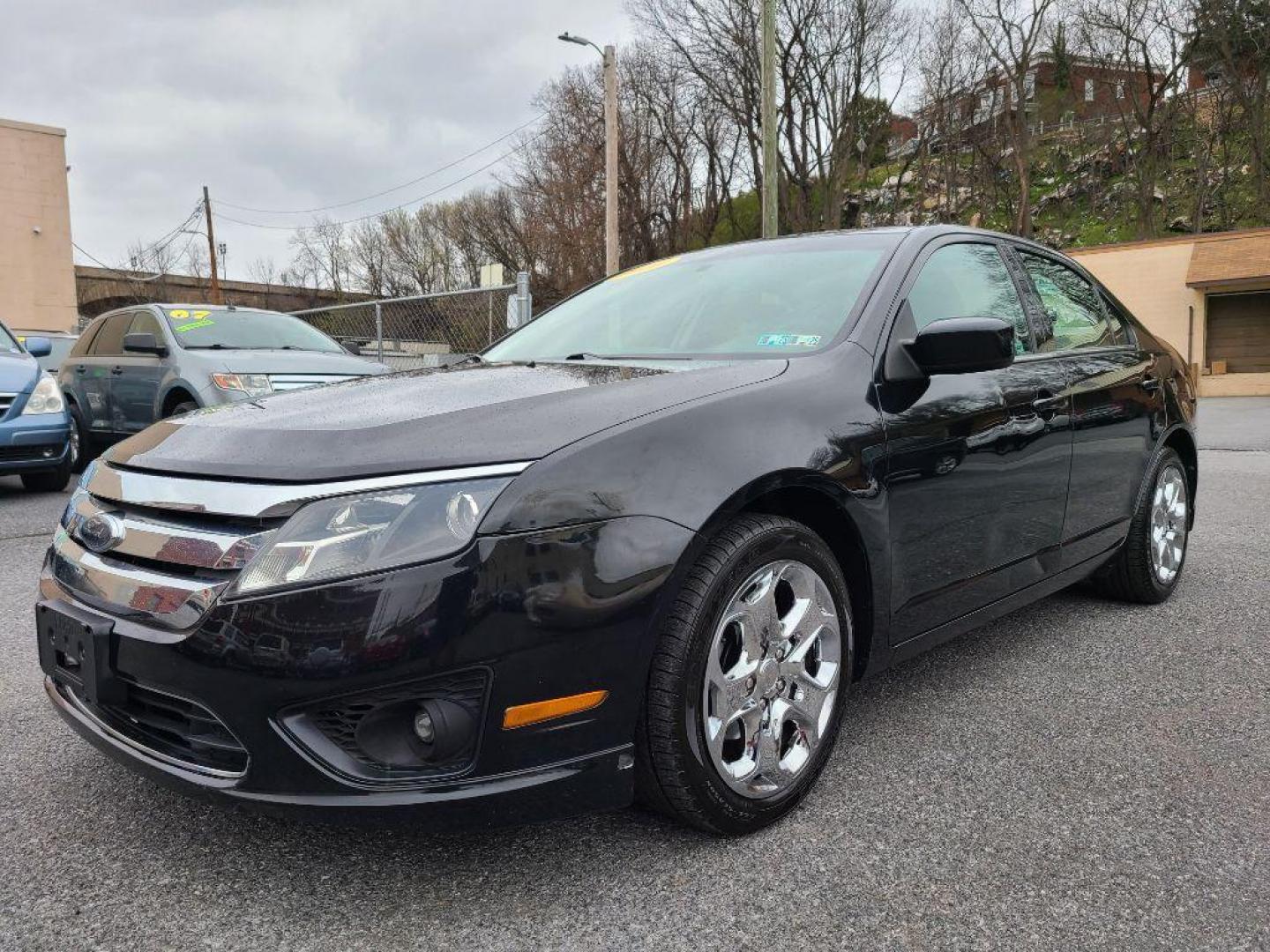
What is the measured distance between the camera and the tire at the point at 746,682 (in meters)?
1.92

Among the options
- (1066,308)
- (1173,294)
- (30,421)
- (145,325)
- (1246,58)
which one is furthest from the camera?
(1246,58)

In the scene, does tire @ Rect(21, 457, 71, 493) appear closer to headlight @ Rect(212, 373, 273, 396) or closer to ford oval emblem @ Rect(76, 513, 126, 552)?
headlight @ Rect(212, 373, 273, 396)

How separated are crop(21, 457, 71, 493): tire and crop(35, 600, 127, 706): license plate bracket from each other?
6.00m

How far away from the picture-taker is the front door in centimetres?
250

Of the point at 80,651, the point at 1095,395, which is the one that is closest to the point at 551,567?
the point at 80,651

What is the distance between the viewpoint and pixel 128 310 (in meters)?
8.63

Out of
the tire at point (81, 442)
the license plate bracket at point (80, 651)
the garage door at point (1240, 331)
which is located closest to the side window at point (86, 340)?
the tire at point (81, 442)

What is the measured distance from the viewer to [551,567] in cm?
176

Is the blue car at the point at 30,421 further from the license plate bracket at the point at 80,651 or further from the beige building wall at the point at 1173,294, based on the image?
the beige building wall at the point at 1173,294

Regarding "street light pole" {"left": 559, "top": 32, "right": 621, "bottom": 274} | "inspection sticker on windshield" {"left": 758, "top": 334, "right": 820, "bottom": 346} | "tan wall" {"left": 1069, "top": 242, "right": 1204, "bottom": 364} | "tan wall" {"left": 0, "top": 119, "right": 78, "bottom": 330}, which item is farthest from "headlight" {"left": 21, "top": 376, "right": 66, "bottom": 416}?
"tan wall" {"left": 0, "top": 119, "right": 78, "bottom": 330}

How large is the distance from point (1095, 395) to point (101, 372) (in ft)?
27.2

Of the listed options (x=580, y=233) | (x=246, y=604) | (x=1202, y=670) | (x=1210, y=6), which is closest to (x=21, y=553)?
(x=246, y=604)

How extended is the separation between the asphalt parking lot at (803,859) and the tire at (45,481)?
16.8 feet

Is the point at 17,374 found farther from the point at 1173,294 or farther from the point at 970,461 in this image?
the point at 1173,294
